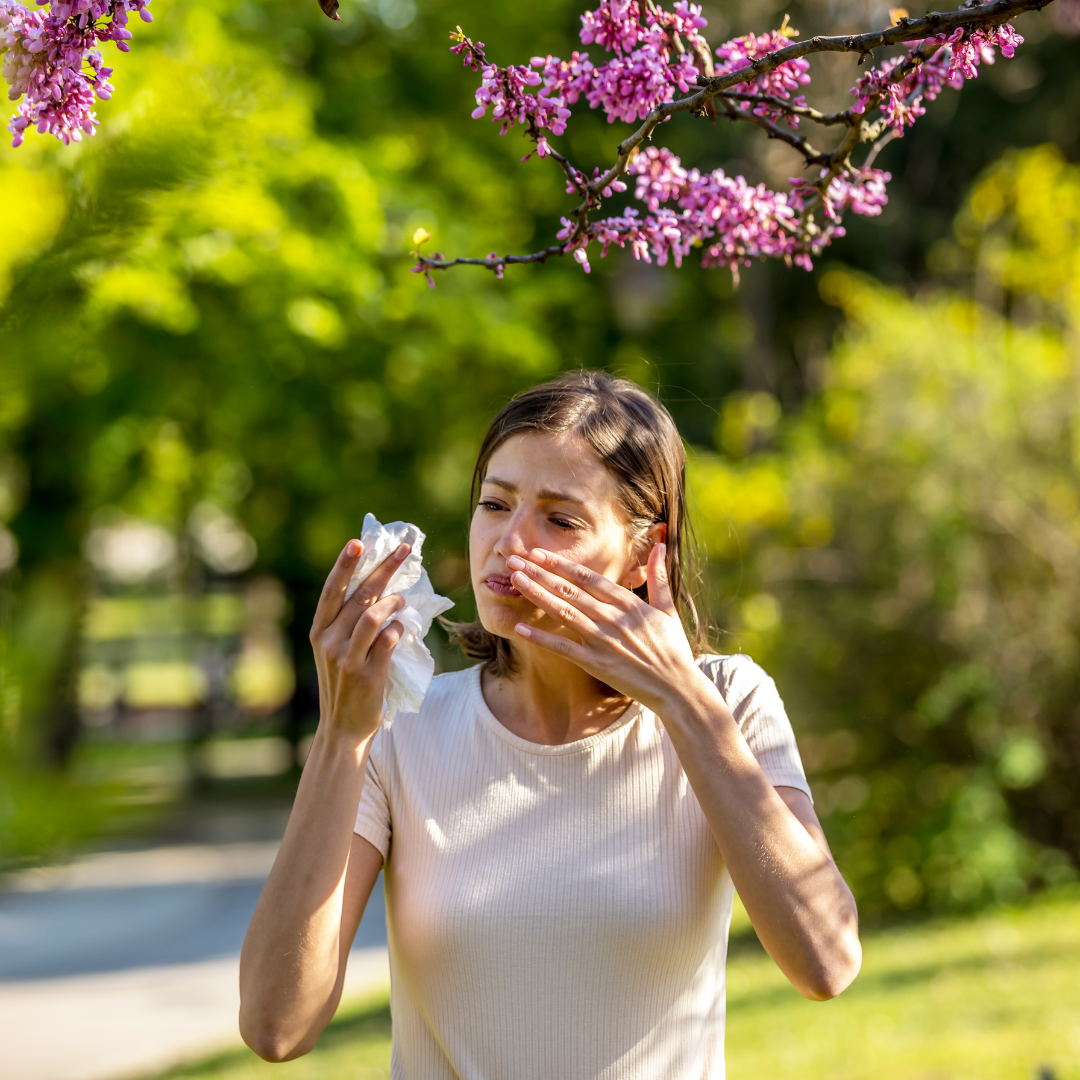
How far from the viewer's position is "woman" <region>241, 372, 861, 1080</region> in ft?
5.42

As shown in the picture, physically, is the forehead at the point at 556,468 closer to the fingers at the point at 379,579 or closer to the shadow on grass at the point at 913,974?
the fingers at the point at 379,579

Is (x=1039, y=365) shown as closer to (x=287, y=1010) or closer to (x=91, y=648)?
(x=287, y=1010)

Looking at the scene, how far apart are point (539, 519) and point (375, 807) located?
1.76ft

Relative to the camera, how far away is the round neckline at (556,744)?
192 cm

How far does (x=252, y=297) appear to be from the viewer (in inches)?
286

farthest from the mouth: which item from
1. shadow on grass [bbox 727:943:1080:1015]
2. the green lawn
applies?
shadow on grass [bbox 727:943:1080:1015]

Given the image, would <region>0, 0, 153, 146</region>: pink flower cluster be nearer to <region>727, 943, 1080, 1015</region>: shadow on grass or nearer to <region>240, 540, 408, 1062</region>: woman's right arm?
<region>240, 540, 408, 1062</region>: woman's right arm

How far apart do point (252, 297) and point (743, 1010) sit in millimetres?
4992

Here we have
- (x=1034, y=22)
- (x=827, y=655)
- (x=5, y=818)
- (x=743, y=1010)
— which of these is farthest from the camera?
(x=1034, y=22)

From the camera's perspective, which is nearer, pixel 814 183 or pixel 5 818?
pixel 5 818

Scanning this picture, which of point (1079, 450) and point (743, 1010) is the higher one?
point (1079, 450)

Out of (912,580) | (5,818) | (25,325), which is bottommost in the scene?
(912,580)

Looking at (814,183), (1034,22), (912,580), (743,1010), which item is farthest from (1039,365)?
(1034,22)

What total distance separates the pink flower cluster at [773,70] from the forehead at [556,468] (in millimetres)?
680
